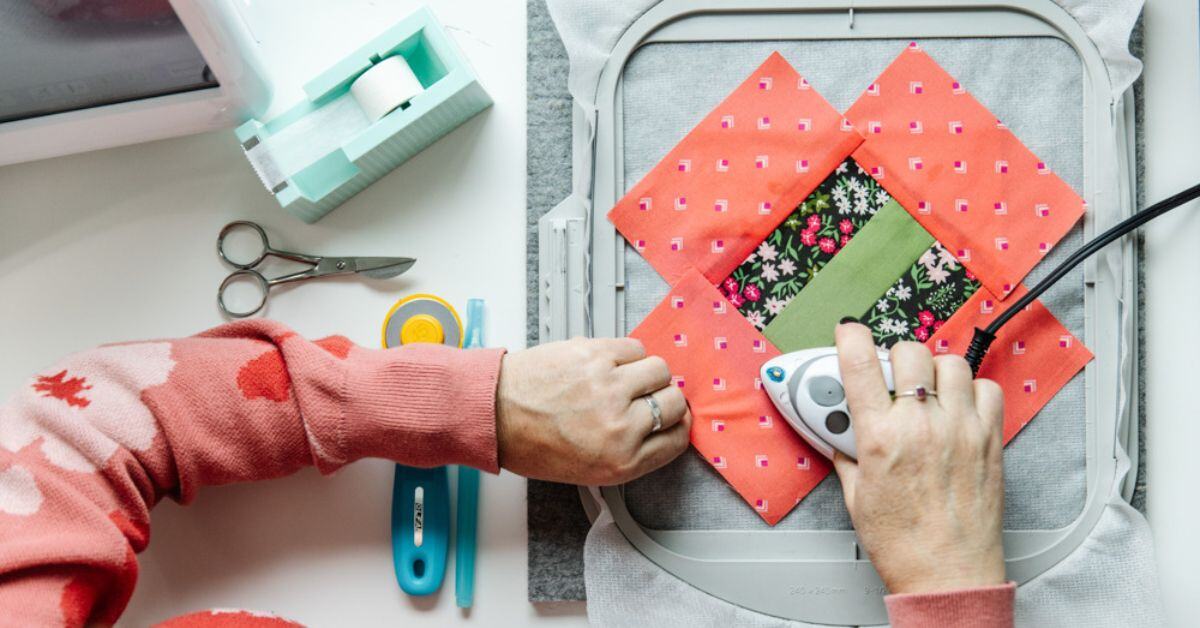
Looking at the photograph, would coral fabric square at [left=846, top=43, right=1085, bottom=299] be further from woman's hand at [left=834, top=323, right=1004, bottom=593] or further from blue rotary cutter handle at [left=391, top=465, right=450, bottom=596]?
blue rotary cutter handle at [left=391, top=465, right=450, bottom=596]

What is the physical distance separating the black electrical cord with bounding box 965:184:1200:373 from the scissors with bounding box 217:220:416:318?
402 millimetres

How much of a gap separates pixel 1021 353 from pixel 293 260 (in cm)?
53

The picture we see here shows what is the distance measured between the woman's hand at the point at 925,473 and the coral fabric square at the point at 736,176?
118 mm

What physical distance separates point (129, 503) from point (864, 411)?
18.7 inches

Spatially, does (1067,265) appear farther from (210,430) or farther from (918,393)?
(210,430)

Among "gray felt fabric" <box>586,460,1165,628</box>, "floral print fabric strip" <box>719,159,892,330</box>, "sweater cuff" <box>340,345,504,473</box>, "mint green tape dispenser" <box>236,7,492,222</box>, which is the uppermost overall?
"mint green tape dispenser" <box>236,7,492,222</box>

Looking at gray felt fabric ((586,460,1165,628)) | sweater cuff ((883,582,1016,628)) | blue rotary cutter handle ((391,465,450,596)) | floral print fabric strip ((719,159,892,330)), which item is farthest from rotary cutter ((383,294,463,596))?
sweater cuff ((883,582,1016,628))

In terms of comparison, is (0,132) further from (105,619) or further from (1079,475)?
(1079,475)

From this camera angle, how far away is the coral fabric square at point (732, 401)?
64cm

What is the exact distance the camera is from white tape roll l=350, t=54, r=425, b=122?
0.62 metres

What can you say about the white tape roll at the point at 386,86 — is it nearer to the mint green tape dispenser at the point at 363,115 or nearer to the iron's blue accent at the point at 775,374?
the mint green tape dispenser at the point at 363,115

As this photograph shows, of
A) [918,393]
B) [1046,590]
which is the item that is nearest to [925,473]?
[918,393]

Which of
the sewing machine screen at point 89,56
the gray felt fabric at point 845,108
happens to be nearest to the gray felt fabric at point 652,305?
the gray felt fabric at point 845,108

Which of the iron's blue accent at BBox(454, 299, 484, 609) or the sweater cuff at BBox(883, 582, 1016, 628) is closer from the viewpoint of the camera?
the sweater cuff at BBox(883, 582, 1016, 628)
